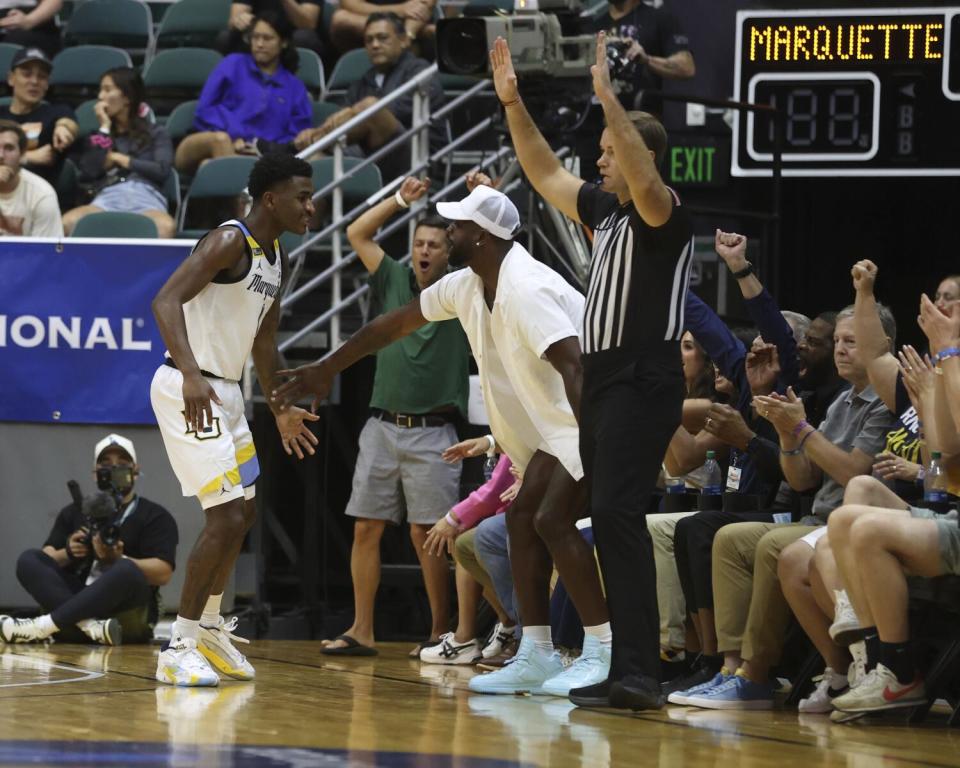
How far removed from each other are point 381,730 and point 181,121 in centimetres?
762

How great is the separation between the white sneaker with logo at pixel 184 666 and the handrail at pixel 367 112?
3609 millimetres

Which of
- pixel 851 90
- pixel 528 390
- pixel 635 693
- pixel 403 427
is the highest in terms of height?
pixel 851 90

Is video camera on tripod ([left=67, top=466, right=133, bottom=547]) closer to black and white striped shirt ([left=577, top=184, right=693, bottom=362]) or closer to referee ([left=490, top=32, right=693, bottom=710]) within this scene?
referee ([left=490, top=32, right=693, bottom=710])

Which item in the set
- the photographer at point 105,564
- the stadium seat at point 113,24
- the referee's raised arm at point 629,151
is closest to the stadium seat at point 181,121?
the stadium seat at point 113,24

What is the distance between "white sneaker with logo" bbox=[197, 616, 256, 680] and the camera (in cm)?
Result: 644

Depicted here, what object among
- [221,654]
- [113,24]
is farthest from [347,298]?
[113,24]

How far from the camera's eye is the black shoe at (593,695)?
18.0ft

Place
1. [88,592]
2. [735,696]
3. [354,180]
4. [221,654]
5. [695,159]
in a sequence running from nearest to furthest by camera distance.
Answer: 1. [735,696]
2. [221,654]
3. [88,592]
4. [354,180]
5. [695,159]

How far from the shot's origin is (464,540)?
24.8 feet

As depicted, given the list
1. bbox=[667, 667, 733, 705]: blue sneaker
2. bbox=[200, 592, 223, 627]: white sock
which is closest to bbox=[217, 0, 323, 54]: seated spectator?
bbox=[200, 592, 223, 627]: white sock

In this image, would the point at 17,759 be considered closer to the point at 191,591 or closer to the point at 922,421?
the point at 191,591

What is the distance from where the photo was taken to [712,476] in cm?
676

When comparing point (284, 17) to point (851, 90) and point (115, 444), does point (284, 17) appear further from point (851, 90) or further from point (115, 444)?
point (115, 444)

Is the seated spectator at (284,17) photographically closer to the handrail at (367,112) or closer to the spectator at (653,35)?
the handrail at (367,112)
